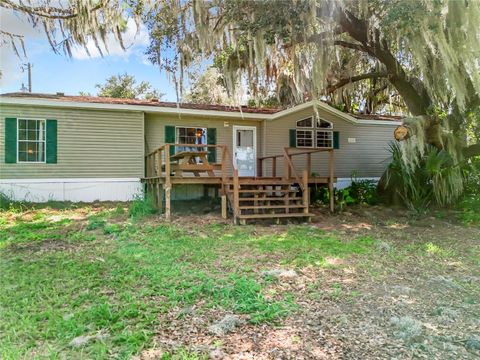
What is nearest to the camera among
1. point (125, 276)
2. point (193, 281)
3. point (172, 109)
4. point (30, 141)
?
point (193, 281)

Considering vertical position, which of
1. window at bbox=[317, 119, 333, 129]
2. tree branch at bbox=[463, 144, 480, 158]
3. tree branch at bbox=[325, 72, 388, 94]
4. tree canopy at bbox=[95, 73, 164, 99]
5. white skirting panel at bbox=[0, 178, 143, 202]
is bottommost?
white skirting panel at bbox=[0, 178, 143, 202]

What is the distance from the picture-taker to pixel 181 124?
10938 millimetres

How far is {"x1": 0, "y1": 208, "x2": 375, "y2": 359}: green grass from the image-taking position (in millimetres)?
2803

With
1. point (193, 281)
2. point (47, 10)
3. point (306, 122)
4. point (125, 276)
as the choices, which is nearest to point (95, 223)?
point (125, 276)

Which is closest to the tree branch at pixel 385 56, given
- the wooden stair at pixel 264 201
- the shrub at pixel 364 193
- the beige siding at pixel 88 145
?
the shrub at pixel 364 193

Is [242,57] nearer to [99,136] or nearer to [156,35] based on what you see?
[156,35]

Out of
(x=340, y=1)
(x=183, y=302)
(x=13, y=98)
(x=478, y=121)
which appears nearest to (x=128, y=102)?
(x=13, y=98)

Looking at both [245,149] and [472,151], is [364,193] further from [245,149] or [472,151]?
[245,149]

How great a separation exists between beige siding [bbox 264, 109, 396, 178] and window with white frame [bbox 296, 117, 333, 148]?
0.19 m

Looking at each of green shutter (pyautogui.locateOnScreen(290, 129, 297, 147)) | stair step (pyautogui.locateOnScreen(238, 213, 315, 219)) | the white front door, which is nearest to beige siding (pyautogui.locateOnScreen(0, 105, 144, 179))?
the white front door

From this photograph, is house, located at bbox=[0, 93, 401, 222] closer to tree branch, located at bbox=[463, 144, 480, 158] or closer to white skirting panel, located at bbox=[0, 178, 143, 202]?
white skirting panel, located at bbox=[0, 178, 143, 202]

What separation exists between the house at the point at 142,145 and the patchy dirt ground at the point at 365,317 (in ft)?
12.0

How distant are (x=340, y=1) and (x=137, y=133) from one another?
6.16 meters

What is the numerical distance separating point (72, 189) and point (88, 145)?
124 centimetres
